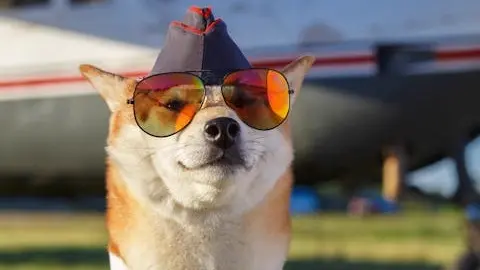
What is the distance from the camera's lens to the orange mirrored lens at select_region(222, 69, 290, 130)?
1.43 meters

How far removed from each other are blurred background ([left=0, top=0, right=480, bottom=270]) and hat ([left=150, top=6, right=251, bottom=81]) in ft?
9.49

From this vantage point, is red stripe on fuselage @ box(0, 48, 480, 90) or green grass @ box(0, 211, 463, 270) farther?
green grass @ box(0, 211, 463, 270)

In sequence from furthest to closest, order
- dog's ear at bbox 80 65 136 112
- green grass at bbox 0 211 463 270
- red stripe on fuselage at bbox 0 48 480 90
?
1. green grass at bbox 0 211 463 270
2. red stripe on fuselage at bbox 0 48 480 90
3. dog's ear at bbox 80 65 136 112

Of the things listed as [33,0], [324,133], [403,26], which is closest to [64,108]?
[33,0]

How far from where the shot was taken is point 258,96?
1453 millimetres

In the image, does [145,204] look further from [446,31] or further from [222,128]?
[446,31]

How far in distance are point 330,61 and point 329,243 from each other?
12.3ft

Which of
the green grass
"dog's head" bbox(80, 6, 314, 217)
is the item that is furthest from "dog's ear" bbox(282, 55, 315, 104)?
the green grass

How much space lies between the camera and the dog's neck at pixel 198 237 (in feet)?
4.68

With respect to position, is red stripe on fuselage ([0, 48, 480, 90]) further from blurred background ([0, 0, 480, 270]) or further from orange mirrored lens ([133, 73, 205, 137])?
orange mirrored lens ([133, 73, 205, 137])

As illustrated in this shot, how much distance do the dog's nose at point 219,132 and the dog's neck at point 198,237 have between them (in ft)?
0.35

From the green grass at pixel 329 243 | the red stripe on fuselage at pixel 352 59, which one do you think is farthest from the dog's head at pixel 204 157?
A: the red stripe on fuselage at pixel 352 59

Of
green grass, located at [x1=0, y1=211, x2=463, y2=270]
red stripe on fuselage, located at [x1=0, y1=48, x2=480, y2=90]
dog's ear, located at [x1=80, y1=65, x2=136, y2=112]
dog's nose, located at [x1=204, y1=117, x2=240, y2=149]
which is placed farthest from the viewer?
green grass, located at [x1=0, y1=211, x2=463, y2=270]

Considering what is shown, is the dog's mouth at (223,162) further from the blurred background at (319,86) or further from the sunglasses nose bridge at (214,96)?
the blurred background at (319,86)
